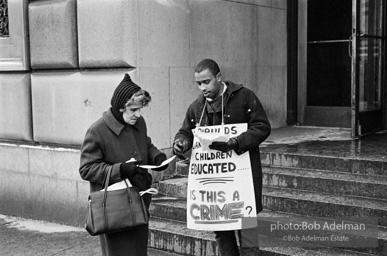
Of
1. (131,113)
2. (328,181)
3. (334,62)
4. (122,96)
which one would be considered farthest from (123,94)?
(334,62)

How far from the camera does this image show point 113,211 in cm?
368

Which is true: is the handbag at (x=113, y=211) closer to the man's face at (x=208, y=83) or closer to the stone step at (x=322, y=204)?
the man's face at (x=208, y=83)

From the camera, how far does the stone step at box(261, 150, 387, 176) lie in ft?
19.4

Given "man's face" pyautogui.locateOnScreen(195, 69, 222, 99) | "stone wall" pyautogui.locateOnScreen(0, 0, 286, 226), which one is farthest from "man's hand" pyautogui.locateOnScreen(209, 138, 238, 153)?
"stone wall" pyautogui.locateOnScreen(0, 0, 286, 226)

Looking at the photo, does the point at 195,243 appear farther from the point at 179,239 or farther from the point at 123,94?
the point at 123,94

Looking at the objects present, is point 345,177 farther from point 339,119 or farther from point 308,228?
point 339,119

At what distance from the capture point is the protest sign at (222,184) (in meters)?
4.36

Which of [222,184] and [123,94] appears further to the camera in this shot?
[222,184]

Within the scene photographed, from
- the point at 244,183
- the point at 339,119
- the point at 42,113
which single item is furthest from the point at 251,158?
the point at 339,119

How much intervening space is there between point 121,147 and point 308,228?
226 cm

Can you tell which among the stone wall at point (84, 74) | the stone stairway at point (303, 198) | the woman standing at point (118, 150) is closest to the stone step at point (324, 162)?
the stone stairway at point (303, 198)

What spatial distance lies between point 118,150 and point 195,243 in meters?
1.98

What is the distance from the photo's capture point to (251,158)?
14.6 feet

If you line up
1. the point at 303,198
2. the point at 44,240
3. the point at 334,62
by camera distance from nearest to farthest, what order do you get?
the point at 303,198, the point at 44,240, the point at 334,62
